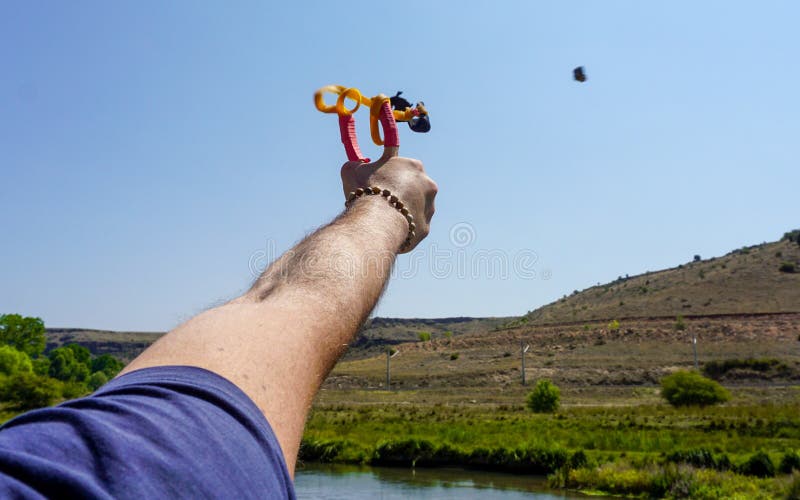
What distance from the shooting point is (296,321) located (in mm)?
1104

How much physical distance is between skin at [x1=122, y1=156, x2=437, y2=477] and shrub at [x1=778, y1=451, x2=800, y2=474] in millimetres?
24108

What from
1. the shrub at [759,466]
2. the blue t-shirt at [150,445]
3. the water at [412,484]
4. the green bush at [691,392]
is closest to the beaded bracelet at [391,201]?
the blue t-shirt at [150,445]

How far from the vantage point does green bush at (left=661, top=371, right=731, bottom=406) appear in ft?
155

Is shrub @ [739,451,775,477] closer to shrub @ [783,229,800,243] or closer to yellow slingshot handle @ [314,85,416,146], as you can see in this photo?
yellow slingshot handle @ [314,85,416,146]

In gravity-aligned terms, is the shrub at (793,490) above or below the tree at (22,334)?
below

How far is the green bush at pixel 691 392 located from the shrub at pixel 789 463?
25314mm

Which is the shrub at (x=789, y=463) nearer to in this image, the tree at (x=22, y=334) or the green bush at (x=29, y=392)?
the green bush at (x=29, y=392)

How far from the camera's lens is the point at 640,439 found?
29.5 m

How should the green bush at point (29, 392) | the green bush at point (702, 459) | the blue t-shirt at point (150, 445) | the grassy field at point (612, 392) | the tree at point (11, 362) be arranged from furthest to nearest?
1. the tree at point (11, 362)
2. the green bush at point (29, 392)
3. the grassy field at point (612, 392)
4. the green bush at point (702, 459)
5. the blue t-shirt at point (150, 445)

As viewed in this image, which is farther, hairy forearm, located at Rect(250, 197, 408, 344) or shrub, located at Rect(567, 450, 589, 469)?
shrub, located at Rect(567, 450, 589, 469)

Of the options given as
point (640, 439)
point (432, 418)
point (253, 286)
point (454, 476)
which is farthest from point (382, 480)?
point (253, 286)

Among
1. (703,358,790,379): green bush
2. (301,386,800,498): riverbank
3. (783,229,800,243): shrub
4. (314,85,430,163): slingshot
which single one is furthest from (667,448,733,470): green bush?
(783,229,800,243): shrub

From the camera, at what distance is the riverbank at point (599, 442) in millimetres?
22141

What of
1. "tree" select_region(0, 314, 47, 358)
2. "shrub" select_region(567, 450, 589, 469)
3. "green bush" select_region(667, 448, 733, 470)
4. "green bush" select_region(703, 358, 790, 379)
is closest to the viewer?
"green bush" select_region(667, 448, 733, 470)
